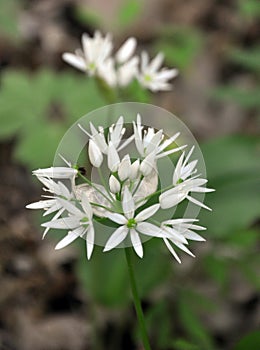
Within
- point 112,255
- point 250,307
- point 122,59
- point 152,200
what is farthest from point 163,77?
point 250,307

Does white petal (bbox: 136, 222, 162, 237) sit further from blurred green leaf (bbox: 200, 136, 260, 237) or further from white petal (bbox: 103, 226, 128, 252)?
blurred green leaf (bbox: 200, 136, 260, 237)

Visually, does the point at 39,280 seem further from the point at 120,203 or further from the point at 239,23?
the point at 239,23

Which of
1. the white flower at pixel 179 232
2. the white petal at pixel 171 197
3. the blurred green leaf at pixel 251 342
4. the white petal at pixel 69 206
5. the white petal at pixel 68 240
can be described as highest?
the white petal at pixel 69 206

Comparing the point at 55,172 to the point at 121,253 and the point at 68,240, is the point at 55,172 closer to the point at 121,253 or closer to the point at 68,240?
the point at 68,240

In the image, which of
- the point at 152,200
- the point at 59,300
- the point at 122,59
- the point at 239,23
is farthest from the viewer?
the point at 239,23

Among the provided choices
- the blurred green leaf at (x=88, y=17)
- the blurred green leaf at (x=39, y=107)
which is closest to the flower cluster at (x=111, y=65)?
the blurred green leaf at (x=39, y=107)

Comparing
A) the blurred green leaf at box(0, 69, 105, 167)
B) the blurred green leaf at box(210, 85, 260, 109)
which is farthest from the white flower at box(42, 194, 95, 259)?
the blurred green leaf at box(210, 85, 260, 109)

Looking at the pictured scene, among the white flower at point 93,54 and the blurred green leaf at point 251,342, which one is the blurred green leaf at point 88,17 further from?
the blurred green leaf at point 251,342
